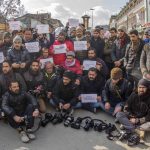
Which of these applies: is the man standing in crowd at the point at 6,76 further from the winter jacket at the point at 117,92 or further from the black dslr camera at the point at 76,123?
the winter jacket at the point at 117,92

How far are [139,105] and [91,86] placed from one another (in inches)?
60.5

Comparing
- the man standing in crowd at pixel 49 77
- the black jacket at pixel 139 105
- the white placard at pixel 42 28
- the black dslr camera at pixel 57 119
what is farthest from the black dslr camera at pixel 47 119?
the white placard at pixel 42 28

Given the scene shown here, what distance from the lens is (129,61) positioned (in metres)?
7.91

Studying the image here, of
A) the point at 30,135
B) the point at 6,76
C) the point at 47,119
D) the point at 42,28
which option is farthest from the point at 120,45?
the point at 30,135

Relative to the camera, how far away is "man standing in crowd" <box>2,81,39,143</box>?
681 cm

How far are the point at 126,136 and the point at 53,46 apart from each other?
10.7 feet

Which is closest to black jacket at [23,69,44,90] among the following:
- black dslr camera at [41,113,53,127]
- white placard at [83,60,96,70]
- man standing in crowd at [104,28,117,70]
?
black dslr camera at [41,113,53,127]

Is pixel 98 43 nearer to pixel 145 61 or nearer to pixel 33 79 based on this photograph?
pixel 145 61

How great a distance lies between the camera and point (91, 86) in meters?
8.15

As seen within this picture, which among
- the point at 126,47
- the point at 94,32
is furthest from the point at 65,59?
the point at 126,47

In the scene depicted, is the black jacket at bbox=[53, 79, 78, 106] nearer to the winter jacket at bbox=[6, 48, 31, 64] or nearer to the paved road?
the paved road

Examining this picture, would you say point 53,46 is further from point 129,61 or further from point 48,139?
point 48,139

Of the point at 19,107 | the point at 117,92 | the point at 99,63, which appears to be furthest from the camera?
the point at 99,63

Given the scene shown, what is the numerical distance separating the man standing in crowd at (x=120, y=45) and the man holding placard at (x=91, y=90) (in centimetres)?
65
